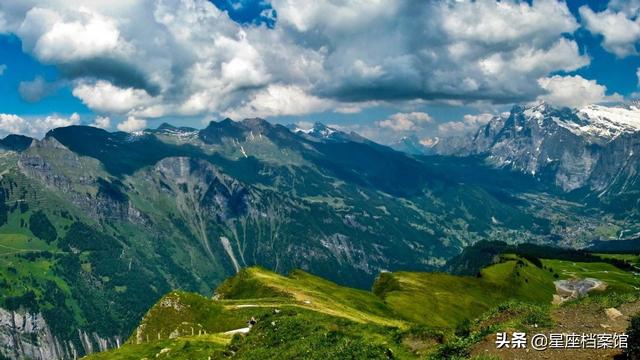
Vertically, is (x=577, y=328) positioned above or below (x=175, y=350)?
above

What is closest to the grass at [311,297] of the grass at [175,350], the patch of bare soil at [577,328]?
the grass at [175,350]

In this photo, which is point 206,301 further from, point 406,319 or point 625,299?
point 625,299

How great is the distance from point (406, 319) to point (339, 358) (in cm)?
15411

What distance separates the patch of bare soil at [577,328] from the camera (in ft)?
114

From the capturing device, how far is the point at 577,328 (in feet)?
129

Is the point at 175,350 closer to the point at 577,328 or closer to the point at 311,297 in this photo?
the point at 577,328

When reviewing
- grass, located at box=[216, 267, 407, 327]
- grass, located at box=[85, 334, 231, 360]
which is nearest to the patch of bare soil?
grass, located at box=[85, 334, 231, 360]

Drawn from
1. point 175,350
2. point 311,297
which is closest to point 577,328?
point 175,350

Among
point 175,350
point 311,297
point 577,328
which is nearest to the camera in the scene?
point 577,328

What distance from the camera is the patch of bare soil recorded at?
34750 mm

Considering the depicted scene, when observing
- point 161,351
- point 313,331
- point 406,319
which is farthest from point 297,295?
point 313,331

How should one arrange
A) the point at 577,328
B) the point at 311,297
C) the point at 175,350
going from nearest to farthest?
the point at 577,328 → the point at 175,350 → the point at 311,297

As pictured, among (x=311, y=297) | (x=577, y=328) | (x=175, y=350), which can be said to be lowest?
(x=311, y=297)

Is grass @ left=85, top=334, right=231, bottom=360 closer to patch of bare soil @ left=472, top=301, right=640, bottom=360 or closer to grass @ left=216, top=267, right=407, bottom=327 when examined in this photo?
patch of bare soil @ left=472, top=301, right=640, bottom=360
